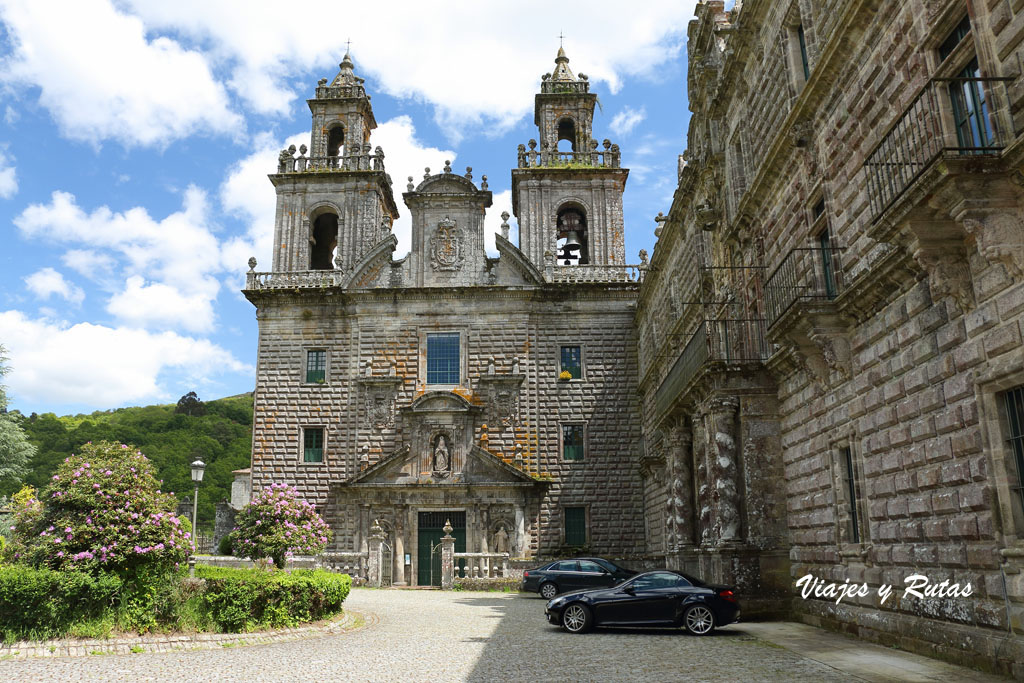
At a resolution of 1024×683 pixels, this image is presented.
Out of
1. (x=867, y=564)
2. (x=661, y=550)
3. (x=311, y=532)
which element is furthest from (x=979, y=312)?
(x=661, y=550)

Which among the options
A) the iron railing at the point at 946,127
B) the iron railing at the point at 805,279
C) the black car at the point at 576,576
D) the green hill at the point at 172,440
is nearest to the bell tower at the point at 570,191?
the black car at the point at 576,576

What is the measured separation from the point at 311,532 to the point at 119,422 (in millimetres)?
57741

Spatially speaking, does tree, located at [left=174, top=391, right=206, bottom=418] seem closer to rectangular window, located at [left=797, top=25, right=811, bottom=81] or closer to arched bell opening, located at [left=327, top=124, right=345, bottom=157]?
arched bell opening, located at [left=327, top=124, right=345, bottom=157]

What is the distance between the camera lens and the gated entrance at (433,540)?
93.6 feet

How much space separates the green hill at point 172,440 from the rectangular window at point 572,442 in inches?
1204

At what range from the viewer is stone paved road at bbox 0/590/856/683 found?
937 centimetres

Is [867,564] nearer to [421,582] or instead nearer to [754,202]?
[754,202]

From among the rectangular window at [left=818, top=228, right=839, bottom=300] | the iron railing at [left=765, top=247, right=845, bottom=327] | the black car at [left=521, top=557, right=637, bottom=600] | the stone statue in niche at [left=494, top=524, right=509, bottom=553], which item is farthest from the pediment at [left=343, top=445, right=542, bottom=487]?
the rectangular window at [left=818, top=228, right=839, bottom=300]

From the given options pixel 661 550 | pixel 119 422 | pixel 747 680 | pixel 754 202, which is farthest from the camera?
pixel 119 422

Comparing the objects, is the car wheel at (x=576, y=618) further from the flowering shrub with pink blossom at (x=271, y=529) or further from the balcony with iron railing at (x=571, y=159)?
the balcony with iron railing at (x=571, y=159)

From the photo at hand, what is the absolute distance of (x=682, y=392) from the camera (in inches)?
715

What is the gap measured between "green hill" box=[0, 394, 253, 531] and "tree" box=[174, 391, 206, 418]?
0.56 meters

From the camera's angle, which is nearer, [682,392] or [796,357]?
[796,357]

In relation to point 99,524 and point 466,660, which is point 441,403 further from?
point 466,660
